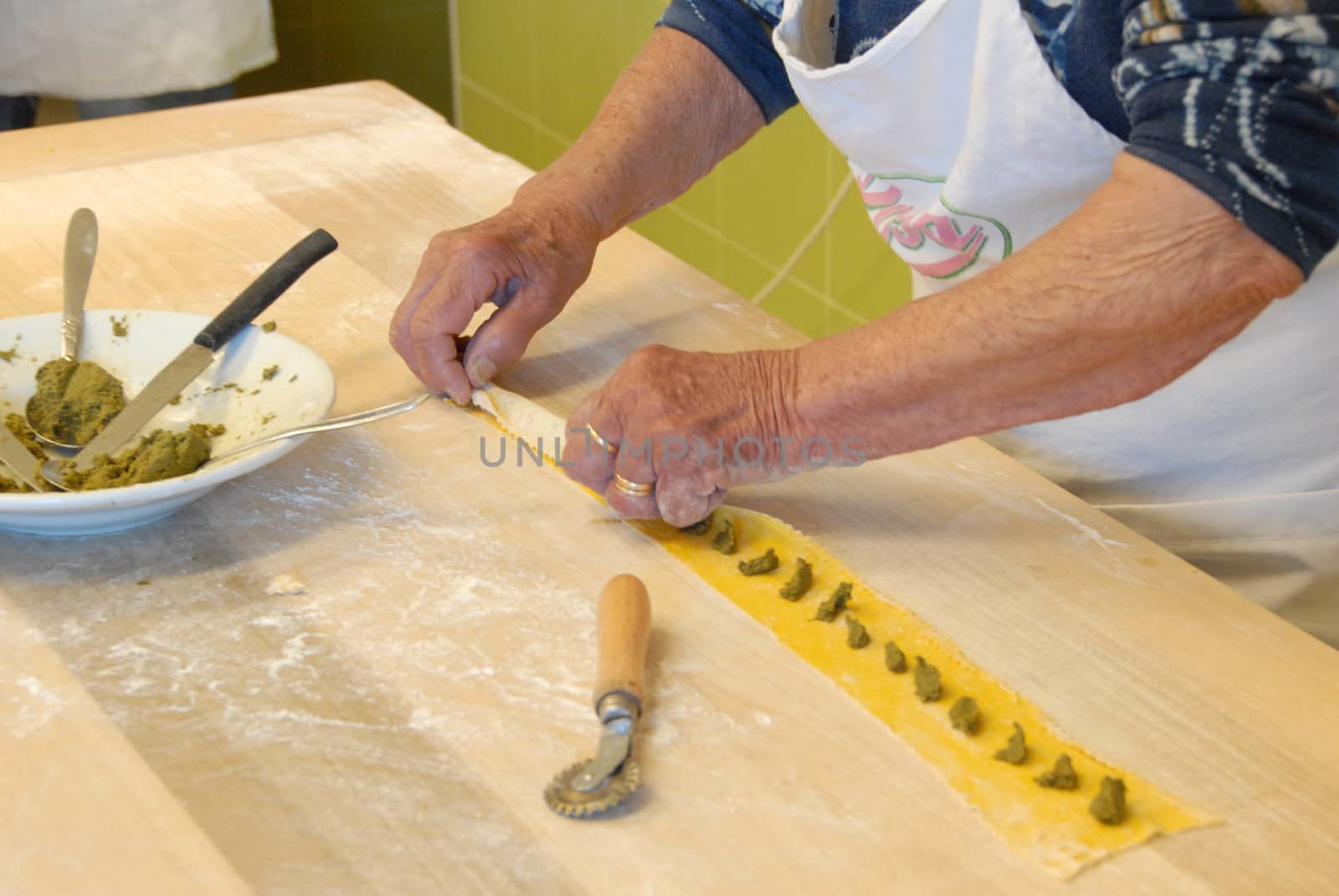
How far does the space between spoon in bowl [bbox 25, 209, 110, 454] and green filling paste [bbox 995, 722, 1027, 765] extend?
0.71 m

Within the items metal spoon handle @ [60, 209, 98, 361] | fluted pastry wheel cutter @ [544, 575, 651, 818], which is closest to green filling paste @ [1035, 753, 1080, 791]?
fluted pastry wheel cutter @ [544, 575, 651, 818]

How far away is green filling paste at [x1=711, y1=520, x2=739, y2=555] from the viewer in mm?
951

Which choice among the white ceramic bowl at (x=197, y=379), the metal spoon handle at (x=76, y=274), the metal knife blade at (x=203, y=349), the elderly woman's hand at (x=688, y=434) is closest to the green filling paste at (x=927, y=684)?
the elderly woman's hand at (x=688, y=434)

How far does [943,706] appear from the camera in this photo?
0.80m

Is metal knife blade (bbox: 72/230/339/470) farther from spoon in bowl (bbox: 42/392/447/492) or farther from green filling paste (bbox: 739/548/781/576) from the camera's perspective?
green filling paste (bbox: 739/548/781/576)

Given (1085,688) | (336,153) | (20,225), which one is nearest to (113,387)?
(20,225)

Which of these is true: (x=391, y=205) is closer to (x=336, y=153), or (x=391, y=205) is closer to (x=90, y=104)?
(x=336, y=153)

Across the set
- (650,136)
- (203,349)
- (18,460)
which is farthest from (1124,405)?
(18,460)

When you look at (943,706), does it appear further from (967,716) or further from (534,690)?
(534,690)

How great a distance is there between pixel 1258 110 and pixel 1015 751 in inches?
15.8

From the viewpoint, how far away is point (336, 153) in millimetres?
1537

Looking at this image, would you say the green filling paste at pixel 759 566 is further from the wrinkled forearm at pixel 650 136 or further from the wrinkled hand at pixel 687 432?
the wrinkled forearm at pixel 650 136

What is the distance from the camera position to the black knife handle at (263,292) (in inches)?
41.6

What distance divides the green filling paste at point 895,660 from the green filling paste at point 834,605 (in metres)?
0.05
